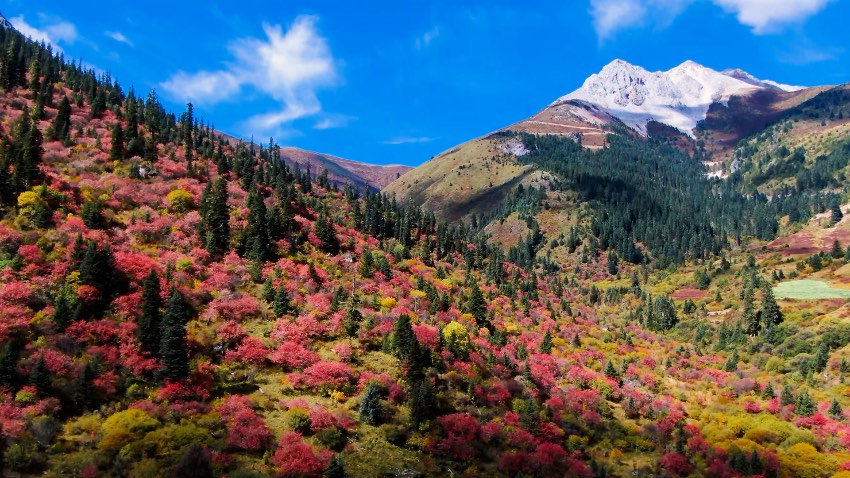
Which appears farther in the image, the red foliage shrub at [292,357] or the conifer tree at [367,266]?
the conifer tree at [367,266]

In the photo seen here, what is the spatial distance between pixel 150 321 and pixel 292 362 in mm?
12977

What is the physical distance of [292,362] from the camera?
49406mm

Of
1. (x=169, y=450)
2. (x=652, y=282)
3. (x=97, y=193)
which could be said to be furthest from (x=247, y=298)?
(x=652, y=282)

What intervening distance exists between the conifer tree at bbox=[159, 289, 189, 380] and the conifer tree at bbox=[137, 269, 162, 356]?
2.67 feet

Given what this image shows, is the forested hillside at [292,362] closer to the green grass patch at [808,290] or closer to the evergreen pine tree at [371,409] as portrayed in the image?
the evergreen pine tree at [371,409]

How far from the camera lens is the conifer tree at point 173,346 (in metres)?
42.4

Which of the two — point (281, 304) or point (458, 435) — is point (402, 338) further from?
point (281, 304)

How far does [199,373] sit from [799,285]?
510 feet

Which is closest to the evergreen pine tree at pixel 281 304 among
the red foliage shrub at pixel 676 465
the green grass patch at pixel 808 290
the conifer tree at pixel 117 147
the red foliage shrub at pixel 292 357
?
the red foliage shrub at pixel 292 357

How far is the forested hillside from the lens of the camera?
37125 millimetres

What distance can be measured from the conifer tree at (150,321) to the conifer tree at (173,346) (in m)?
0.81

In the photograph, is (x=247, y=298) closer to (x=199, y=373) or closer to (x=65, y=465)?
(x=199, y=373)

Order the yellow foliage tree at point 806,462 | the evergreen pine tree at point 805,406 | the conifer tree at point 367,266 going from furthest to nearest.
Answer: the conifer tree at point 367,266, the evergreen pine tree at point 805,406, the yellow foliage tree at point 806,462

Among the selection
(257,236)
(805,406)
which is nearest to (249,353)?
(257,236)
